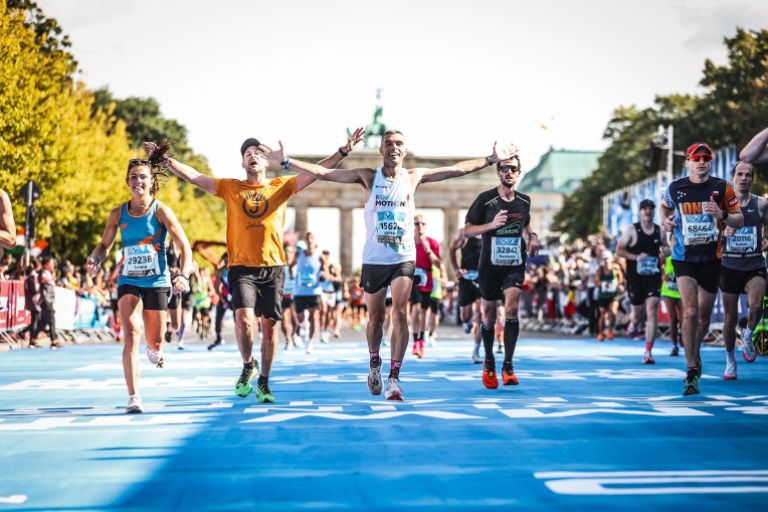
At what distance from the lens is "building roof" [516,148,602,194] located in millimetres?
159625

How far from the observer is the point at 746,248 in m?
12.3

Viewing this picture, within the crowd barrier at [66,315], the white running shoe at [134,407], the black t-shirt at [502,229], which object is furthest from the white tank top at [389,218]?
the crowd barrier at [66,315]

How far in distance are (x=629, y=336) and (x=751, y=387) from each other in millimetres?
15337

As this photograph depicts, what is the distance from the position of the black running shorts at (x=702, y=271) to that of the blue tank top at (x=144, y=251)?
4435mm

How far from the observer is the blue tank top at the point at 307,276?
20531mm

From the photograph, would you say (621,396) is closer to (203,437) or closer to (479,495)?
(203,437)

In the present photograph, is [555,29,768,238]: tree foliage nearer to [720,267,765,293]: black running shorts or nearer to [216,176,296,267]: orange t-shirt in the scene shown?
[720,267,765,293]: black running shorts

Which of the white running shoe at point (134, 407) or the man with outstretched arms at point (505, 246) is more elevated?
the man with outstretched arms at point (505, 246)

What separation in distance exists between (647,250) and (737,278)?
4.14 m

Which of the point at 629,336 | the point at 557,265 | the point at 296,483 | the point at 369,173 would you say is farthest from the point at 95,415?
the point at 557,265

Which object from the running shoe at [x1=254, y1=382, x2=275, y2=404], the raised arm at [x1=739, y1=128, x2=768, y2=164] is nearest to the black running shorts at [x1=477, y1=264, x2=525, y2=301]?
the running shoe at [x1=254, y1=382, x2=275, y2=404]

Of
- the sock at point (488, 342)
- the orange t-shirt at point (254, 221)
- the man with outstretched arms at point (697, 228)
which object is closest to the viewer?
the orange t-shirt at point (254, 221)

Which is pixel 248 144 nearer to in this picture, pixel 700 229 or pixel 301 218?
pixel 700 229

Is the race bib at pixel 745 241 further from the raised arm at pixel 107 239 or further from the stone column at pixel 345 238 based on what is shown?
the stone column at pixel 345 238
